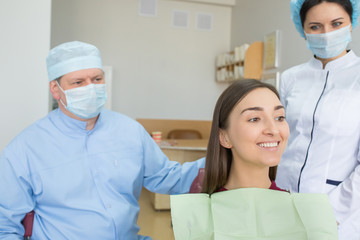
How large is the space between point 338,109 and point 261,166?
44 centimetres

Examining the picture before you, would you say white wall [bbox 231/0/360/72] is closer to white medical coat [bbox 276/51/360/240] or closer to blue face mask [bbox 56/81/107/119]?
white medical coat [bbox 276/51/360/240]

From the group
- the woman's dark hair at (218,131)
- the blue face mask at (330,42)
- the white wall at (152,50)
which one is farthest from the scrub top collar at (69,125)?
the white wall at (152,50)

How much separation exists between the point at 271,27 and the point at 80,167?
10.6ft

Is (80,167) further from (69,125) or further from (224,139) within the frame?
(224,139)

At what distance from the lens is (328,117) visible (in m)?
1.28

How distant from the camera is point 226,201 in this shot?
995 mm

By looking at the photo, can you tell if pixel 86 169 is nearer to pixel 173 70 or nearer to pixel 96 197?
pixel 96 197

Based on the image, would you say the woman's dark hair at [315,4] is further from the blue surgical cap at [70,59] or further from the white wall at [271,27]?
the white wall at [271,27]

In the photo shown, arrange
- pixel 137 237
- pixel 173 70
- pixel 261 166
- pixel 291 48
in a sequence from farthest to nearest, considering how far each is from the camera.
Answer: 1. pixel 173 70
2. pixel 291 48
3. pixel 137 237
4. pixel 261 166

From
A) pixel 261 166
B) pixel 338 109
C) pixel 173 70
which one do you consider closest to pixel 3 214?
pixel 261 166

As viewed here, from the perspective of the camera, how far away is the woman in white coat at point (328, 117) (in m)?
1.16

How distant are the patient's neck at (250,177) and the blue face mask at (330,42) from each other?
59 centimetres

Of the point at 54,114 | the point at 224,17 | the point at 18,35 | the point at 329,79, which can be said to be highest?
the point at 224,17

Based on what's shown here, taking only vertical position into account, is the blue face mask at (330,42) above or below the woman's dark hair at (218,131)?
above
